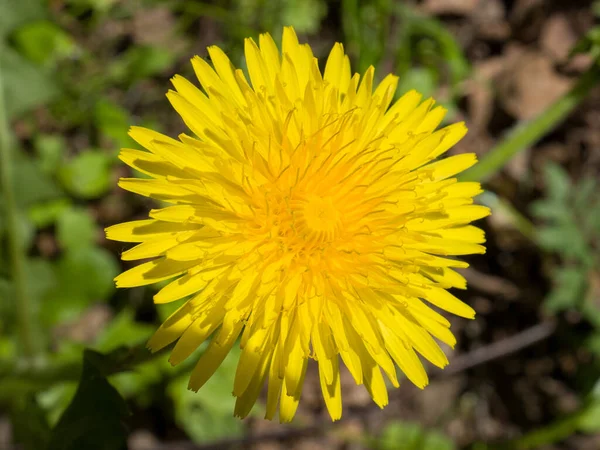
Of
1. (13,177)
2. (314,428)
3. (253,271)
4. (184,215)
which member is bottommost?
(314,428)

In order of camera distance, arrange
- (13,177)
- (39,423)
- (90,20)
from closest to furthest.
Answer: (39,423), (13,177), (90,20)

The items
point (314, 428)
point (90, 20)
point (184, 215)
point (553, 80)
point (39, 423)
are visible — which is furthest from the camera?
point (553, 80)

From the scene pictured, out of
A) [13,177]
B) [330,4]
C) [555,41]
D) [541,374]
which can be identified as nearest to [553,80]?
[555,41]

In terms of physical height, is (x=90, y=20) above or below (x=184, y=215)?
above

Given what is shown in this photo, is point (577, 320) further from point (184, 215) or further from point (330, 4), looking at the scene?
point (184, 215)

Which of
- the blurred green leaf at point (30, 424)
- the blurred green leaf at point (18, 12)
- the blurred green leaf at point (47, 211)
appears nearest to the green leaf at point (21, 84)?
the blurred green leaf at point (18, 12)

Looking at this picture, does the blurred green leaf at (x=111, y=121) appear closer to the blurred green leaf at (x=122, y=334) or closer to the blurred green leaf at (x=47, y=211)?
the blurred green leaf at (x=47, y=211)

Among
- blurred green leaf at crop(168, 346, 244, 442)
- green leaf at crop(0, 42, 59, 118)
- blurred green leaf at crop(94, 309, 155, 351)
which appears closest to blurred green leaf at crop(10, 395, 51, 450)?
blurred green leaf at crop(94, 309, 155, 351)
